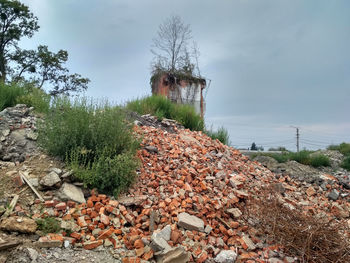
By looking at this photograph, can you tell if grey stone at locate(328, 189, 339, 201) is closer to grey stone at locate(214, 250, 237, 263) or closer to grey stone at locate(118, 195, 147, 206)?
grey stone at locate(214, 250, 237, 263)

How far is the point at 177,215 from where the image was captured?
11.3 feet

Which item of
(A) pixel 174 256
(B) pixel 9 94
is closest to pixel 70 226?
(A) pixel 174 256

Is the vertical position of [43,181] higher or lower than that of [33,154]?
lower

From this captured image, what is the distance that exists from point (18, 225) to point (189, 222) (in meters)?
1.71

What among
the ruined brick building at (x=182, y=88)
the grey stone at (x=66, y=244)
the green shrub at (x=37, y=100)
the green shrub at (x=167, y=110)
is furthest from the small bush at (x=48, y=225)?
the ruined brick building at (x=182, y=88)

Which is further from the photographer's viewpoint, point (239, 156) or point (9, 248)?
point (239, 156)

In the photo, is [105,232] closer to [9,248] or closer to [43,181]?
[9,248]

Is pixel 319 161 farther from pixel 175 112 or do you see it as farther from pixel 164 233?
pixel 164 233

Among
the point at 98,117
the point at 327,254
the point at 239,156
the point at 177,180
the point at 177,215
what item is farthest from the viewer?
the point at 239,156

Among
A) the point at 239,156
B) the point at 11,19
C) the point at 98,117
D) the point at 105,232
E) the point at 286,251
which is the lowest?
the point at 286,251

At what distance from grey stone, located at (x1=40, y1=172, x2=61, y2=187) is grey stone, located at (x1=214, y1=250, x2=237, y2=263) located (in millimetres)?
2007

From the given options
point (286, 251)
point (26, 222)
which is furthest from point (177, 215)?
point (26, 222)

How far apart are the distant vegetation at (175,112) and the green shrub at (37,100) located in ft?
7.96

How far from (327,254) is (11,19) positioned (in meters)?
18.3
